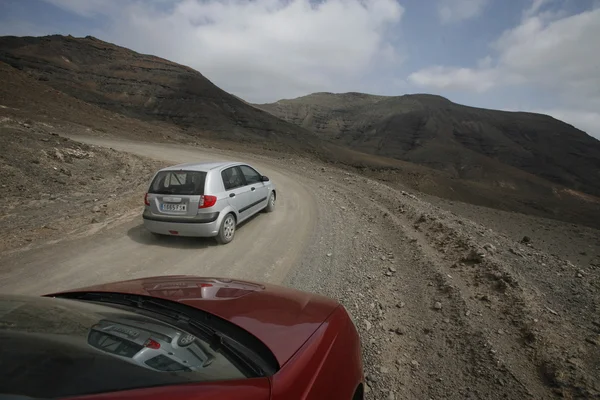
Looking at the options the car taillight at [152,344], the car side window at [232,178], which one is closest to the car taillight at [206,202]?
the car side window at [232,178]

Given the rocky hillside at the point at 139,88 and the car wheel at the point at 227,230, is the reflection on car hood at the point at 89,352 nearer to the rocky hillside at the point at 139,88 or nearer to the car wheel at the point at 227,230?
the car wheel at the point at 227,230

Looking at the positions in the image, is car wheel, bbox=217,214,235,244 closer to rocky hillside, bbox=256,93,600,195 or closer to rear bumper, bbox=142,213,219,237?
rear bumper, bbox=142,213,219,237

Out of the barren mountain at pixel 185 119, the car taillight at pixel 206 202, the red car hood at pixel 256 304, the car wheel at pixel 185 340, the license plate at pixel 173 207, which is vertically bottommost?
the license plate at pixel 173 207

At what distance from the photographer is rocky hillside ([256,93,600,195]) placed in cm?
5359

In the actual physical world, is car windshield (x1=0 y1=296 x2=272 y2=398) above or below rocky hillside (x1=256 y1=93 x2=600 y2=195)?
below

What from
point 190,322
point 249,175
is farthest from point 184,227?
point 190,322

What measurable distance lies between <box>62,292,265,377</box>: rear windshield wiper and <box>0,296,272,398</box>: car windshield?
0.03 metres

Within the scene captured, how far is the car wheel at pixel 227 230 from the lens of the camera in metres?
6.35

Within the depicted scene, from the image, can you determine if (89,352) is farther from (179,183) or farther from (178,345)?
(179,183)

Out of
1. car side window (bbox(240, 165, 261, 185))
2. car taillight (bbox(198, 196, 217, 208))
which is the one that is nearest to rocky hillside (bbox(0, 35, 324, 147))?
car side window (bbox(240, 165, 261, 185))

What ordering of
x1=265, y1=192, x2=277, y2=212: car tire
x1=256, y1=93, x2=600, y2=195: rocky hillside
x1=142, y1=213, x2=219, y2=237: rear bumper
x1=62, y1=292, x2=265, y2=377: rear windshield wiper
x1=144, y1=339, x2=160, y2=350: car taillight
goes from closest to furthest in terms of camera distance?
1. x1=144, y1=339, x2=160, y2=350: car taillight
2. x1=62, y1=292, x2=265, y2=377: rear windshield wiper
3. x1=142, y1=213, x2=219, y2=237: rear bumper
4. x1=265, y1=192, x2=277, y2=212: car tire
5. x1=256, y1=93, x2=600, y2=195: rocky hillside

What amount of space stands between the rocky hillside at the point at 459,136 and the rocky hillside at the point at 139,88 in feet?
95.7

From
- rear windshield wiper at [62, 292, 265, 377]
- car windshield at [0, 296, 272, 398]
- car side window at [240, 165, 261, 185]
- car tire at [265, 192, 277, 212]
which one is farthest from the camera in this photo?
car tire at [265, 192, 277, 212]

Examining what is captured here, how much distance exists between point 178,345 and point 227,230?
16.6 feet
